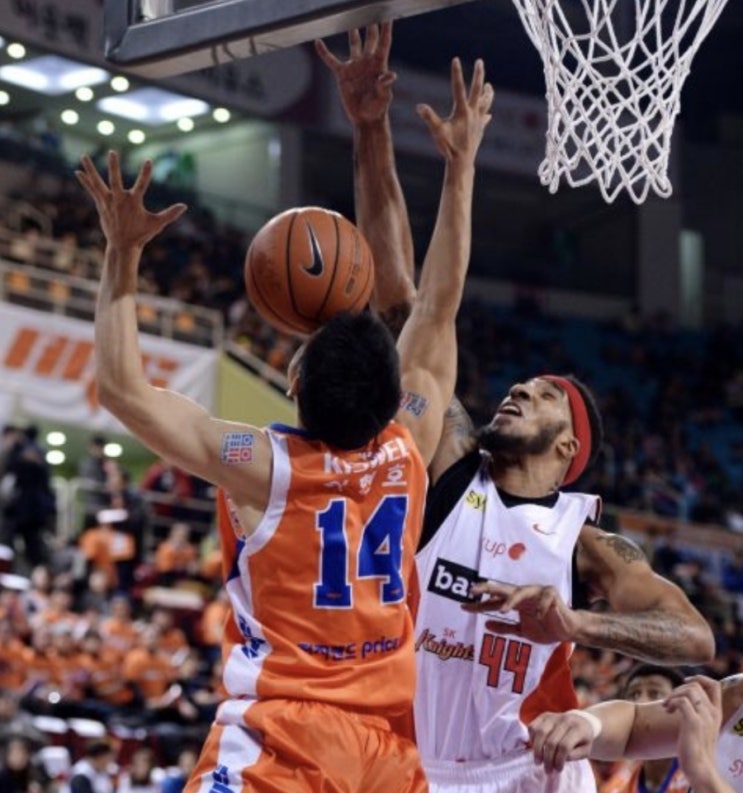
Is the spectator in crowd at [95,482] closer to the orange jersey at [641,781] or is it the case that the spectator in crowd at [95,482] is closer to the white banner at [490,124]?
the orange jersey at [641,781]

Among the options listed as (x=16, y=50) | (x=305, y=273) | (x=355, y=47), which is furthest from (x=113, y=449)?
(x=305, y=273)

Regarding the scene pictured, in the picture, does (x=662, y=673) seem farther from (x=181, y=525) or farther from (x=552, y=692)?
(x=181, y=525)

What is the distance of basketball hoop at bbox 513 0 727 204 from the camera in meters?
4.93

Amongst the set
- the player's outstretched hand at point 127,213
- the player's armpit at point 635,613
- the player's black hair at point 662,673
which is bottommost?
the player's black hair at point 662,673

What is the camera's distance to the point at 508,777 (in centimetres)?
425

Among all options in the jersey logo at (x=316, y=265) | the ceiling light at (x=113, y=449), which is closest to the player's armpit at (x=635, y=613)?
the jersey logo at (x=316, y=265)

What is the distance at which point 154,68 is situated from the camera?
14.3ft

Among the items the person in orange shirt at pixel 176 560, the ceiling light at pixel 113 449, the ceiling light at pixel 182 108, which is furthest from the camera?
the ceiling light at pixel 182 108

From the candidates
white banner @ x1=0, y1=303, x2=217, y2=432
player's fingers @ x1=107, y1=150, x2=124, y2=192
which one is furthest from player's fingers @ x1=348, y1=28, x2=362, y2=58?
white banner @ x1=0, y1=303, x2=217, y2=432

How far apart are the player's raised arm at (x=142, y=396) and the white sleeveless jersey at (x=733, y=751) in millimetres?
1321

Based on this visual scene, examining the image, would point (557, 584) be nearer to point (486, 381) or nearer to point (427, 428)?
point (427, 428)

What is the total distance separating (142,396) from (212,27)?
44.1 inches

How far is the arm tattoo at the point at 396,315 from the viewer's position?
446 cm

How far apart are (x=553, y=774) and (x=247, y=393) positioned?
14.1 metres
